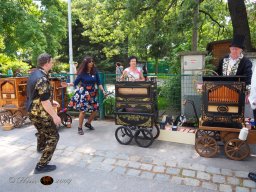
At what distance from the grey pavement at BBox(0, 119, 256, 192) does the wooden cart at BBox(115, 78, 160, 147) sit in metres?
0.39

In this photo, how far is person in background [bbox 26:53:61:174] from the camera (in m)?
3.62

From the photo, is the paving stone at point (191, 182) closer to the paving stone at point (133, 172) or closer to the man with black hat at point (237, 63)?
the paving stone at point (133, 172)

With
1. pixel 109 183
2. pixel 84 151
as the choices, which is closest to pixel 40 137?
pixel 84 151

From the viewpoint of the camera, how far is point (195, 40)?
10266mm

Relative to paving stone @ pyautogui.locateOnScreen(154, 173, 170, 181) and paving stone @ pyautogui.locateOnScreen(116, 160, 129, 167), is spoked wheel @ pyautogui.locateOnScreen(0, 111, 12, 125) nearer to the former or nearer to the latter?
paving stone @ pyautogui.locateOnScreen(116, 160, 129, 167)

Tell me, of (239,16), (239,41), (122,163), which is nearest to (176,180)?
(122,163)

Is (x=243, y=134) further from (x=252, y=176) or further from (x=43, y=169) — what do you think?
(x=43, y=169)

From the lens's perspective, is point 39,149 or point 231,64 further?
point 39,149

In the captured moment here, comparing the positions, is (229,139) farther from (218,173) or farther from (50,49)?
(50,49)

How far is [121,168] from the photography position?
161 inches

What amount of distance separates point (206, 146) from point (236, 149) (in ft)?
1.57

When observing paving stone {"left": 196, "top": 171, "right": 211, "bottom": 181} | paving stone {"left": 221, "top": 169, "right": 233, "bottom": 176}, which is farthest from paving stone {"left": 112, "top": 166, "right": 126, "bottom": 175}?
paving stone {"left": 221, "top": 169, "right": 233, "bottom": 176}

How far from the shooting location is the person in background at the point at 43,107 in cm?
362

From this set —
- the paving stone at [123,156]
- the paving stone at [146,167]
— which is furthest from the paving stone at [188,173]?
the paving stone at [123,156]
